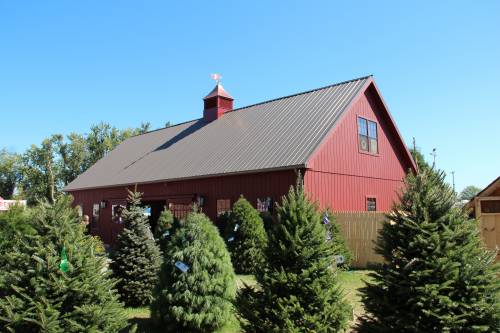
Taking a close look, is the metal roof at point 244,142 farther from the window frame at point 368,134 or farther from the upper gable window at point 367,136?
the upper gable window at point 367,136

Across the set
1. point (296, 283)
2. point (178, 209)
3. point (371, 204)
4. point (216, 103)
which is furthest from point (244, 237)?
point (216, 103)

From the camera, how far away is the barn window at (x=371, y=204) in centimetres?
1855

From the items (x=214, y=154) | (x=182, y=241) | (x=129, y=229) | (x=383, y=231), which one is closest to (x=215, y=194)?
(x=214, y=154)

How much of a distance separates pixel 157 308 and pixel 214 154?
41.7 feet

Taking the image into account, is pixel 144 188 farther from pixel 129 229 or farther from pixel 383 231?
pixel 383 231

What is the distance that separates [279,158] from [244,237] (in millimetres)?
3565

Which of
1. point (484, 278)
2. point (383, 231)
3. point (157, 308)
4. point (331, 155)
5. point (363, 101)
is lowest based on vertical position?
point (157, 308)

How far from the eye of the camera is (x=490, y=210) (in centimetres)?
960

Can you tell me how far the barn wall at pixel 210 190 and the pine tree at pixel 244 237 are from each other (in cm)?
196

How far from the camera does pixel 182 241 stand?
24.1ft

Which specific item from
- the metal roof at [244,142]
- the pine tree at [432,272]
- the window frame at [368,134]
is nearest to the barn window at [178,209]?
the metal roof at [244,142]

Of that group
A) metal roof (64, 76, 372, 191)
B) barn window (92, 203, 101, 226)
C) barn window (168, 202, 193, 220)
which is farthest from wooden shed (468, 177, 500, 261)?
barn window (92, 203, 101, 226)

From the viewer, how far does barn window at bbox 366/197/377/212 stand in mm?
18545

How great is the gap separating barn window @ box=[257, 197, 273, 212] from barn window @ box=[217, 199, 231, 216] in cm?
180
